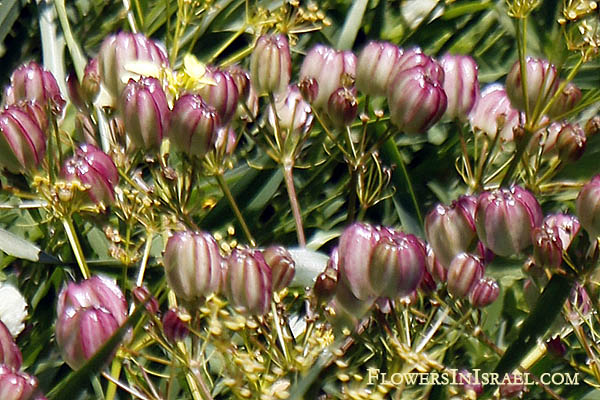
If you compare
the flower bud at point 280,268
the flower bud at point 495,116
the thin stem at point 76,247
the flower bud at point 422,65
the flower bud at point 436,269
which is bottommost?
the flower bud at point 436,269

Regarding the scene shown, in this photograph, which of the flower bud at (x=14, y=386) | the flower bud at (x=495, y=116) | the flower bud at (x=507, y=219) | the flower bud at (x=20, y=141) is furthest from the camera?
the flower bud at (x=495, y=116)

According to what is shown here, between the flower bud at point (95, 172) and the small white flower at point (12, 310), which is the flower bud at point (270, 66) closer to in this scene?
the flower bud at point (95, 172)

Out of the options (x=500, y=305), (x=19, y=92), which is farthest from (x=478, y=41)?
(x=19, y=92)

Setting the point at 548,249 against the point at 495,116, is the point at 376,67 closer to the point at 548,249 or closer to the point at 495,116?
A: the point at 495,116

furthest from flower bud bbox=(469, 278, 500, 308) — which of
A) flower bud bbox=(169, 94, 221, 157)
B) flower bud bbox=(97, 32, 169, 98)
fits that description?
flower bud bbox=(97, 32, 169, 98)

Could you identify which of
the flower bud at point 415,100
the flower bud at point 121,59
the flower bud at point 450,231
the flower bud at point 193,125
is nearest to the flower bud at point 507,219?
the flower bud at point 450,231

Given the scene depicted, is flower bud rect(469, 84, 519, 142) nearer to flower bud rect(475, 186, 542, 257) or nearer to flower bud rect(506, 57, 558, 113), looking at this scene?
flower bud rect(506, 57, 558, 113)
